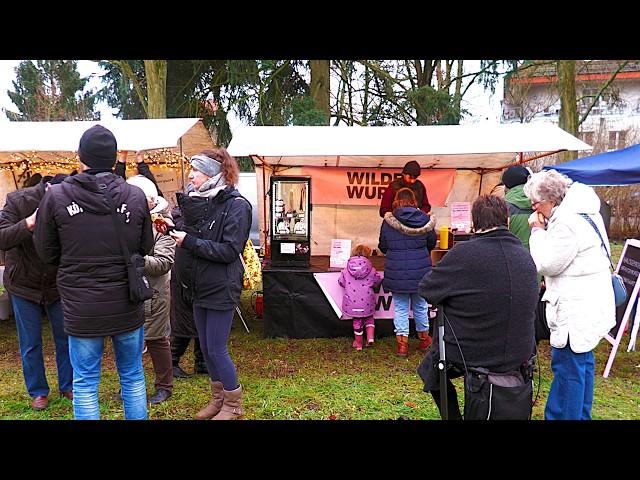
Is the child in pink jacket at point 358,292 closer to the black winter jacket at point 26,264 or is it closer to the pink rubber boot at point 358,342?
the pink rubber boot at point 358,342

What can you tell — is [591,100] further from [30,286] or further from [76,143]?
[30,286]

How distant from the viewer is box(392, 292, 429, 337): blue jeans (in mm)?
4648

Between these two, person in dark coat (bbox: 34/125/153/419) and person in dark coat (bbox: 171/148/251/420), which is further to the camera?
person in dark coat (bbox: 171/148/251/420)

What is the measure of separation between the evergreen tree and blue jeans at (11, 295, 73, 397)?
1407cm

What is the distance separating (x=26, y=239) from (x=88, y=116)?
12.9 m

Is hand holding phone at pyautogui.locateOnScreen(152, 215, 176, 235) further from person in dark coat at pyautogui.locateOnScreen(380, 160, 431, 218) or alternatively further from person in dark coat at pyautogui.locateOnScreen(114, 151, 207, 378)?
person in dark coat at pyautogui.locateOnScreen(380, 160, 431, 218)

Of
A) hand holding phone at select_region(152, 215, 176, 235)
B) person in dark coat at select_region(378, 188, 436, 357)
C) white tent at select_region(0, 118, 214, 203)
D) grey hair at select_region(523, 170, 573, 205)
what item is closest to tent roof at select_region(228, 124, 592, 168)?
person in dark coat at select_region(378, 188, 436, 357)

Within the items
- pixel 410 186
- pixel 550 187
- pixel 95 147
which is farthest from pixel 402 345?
pixel 95 147

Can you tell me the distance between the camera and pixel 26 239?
3.13 meters

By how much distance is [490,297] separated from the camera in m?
2.30

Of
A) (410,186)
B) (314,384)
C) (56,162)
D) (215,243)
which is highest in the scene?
(56,162)

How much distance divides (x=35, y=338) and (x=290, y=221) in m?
2.69

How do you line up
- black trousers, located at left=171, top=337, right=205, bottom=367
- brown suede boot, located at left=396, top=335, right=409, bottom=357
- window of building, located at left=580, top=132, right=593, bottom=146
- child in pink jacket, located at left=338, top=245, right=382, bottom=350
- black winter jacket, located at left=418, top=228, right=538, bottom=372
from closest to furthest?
black winter jacket, located at left=418, top=228, right=538, bottom=372 → black trousers, located at left=171, top=337, right=205, bottom=367 → brown suede boot, located at left=396, top=335, right=409, bottom=357 → child in pink jacket, located at left=338, top=245, right=382, bottom=350 → window of building, located at left=580, top=132, right=593, bottom=146
